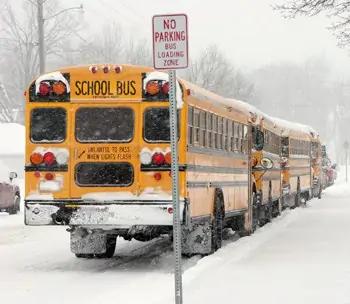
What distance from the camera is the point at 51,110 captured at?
1230 centimetres

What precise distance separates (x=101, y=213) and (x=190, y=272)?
1.56 metres

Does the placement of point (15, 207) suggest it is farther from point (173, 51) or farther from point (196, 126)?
point (173, 51)

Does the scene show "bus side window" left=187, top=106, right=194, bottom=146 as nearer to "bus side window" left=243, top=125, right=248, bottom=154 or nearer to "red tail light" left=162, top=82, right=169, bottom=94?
"red tail light" left=162, top=82, right=169, bottom=94

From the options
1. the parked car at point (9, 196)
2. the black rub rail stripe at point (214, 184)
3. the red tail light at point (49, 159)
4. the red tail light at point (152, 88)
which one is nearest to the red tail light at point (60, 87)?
the red tail light at point (49, 159)

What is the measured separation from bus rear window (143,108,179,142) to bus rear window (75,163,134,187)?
20.2 inches

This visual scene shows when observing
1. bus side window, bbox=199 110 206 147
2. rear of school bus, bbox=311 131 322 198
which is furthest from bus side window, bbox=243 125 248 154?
rear of school bus, bbox=311 131 322 198

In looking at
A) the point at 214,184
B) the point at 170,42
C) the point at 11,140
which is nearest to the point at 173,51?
the point at 170,42

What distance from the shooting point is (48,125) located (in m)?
12.3

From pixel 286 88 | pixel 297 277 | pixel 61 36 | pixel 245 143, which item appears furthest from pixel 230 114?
pixel 286 88

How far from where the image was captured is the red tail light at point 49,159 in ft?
40.1

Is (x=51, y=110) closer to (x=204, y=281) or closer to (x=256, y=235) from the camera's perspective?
(x=204, y=281)

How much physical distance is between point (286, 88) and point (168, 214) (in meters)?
121

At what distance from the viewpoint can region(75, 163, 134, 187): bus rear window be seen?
12.1m

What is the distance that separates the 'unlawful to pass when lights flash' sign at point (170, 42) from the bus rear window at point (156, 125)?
13.6 feet
